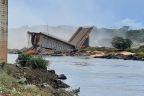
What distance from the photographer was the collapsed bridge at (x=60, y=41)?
146375mm

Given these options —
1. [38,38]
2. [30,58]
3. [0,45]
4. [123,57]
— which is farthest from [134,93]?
[38,38]

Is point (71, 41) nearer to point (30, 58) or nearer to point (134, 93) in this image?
point (30, 58)

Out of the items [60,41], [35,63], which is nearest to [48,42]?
[60,41]

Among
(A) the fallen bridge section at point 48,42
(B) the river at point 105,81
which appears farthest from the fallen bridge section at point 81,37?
(B) the river at point 105,81

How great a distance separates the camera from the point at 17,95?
16578 mm

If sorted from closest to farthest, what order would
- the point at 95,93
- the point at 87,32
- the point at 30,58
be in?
the point at 95,93
the point at 30,58
the point at 87,32

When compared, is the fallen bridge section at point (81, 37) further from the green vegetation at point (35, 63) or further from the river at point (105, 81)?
the green vegetation at point (35, 63)

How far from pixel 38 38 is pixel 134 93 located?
4325 inches

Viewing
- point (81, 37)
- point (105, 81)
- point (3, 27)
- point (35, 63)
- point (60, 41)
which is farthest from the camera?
point (60, 41)

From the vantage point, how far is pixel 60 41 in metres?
162

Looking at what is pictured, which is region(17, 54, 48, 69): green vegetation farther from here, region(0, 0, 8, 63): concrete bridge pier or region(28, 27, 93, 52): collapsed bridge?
region(28, 27, 93, 52): collapsed bridge

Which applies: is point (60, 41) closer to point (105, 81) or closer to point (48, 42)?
point (48, 42)

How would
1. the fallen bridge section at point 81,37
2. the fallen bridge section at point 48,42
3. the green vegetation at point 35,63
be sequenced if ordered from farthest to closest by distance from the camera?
the fallen bridge section at point 81,37 → the fallen bridge section at point 48,42 → the green vegetation at point 35,63

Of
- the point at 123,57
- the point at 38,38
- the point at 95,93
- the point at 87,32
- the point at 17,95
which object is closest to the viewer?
the point at 17,95
